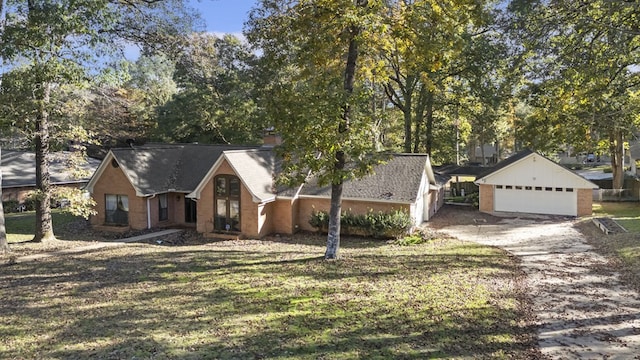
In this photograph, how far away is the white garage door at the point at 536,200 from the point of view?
84.5ft

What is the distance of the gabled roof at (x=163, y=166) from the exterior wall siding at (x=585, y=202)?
2074cm

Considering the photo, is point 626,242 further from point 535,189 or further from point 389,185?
point 535,189

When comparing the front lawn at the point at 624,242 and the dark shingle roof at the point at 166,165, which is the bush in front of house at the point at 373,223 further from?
the dark shingle roof at the point at 166,165

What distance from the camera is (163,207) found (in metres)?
25.2

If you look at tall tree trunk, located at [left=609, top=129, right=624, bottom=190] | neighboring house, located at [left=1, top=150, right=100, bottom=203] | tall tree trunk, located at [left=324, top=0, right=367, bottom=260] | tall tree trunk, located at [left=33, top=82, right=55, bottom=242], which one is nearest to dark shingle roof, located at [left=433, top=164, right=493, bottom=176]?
tall tree trunk, located at [left=609, top=129, right=624, bottom=190]

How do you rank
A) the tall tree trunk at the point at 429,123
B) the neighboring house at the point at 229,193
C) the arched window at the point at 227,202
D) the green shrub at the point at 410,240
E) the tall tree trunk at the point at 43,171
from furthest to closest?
the tall tree trunk at the point at 429,123 < the arched window at the point at 227,202 < the neighboring house at the point at 229,193 < the green shrub at the point at 410,240 < the tall tree trunk at the point at 43,171

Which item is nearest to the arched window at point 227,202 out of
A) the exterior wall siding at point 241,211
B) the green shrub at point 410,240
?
the exterior wall siding at point 241,211

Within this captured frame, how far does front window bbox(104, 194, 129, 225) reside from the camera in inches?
963

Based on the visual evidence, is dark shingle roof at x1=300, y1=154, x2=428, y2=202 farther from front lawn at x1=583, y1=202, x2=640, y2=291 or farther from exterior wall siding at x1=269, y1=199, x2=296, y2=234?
front lawn at x1=583, y1=202, x2=640, y2=291

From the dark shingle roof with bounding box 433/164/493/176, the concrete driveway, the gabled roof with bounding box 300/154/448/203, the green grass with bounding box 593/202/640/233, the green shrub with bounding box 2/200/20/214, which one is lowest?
the concrete driveway

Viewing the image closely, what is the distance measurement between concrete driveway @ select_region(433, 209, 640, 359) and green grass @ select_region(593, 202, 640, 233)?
10.7ft

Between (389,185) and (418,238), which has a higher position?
(389,185)

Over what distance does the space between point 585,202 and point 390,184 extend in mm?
12078

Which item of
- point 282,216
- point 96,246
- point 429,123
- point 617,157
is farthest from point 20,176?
point 617,157
